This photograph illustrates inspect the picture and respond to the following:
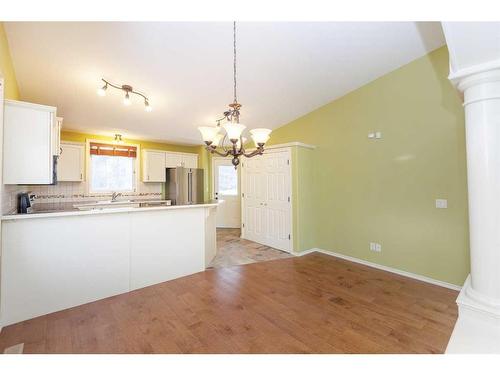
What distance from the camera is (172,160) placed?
5574 mm

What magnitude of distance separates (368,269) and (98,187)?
5.53 metres

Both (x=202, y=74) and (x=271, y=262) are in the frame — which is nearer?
(x=202, y=74)

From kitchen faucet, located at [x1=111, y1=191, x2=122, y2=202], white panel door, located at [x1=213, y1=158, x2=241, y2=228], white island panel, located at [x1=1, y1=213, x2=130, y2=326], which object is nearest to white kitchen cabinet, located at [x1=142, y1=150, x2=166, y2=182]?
kitchen faucet, located at [x1=111, y1=191, x2=122, y2=202]

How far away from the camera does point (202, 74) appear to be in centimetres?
301

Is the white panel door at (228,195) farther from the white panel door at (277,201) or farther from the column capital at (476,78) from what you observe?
the column capital at (476,78)

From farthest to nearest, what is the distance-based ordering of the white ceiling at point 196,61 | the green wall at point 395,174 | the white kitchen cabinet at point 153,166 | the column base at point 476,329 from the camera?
1. the white kitchen cabinet at point 153,166
2. the green wall at point 395,174
3. the white ceiling at point 196,61
4. the column base at point 476,329

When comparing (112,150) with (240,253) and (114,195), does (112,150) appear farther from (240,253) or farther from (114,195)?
(240,253)

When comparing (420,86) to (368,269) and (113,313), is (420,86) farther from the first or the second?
(113,313)

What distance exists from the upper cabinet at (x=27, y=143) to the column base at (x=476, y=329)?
329cm

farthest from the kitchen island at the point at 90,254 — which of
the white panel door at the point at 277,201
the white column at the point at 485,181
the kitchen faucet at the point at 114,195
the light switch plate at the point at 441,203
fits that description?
the light switch plate at the point at 441,203

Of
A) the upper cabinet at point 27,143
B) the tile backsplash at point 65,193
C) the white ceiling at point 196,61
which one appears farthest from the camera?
the tile backsplash at point 65,193

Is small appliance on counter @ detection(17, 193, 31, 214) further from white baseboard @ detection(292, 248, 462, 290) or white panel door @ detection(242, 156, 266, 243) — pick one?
white baseboard @ detection(292, 248, 462, 290)

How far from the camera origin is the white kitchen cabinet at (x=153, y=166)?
17.1 feet
